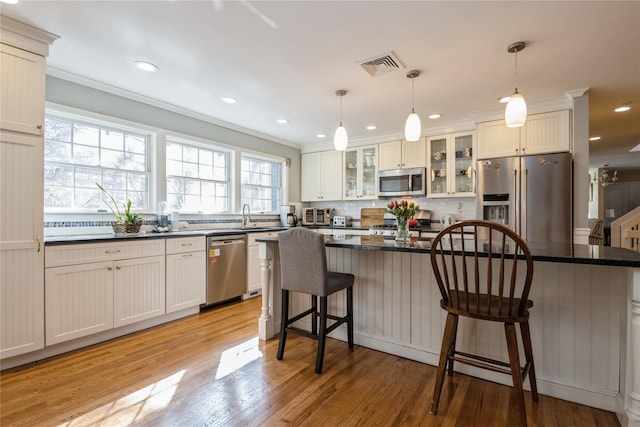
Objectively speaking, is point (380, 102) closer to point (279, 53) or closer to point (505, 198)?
point (279, 53)

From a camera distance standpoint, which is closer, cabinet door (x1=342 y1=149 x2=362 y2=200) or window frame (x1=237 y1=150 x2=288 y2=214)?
window frame (x1=237 y1=150 x2=288 y2=214)

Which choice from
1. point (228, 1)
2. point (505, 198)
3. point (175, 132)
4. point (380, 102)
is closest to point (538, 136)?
point (505, 198)

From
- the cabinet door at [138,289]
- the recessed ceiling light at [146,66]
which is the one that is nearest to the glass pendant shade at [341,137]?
the recessed ceiling light at [146,66]

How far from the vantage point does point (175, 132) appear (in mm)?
3797

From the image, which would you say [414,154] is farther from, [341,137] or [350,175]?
[341,137]

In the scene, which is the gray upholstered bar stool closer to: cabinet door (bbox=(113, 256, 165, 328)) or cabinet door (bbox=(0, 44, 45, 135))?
cabinet door (bbox=(113, 256, 165, 328))

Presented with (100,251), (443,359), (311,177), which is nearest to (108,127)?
(100,251)

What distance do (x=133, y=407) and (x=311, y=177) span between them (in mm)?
4448

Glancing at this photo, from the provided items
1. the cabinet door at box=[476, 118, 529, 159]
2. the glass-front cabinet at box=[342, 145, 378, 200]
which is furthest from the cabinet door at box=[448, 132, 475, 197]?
the glass-front cabinet at box=[342, 145, 378, 200]

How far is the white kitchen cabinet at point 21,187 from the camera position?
2.11m

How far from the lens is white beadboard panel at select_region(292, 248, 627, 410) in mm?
1690

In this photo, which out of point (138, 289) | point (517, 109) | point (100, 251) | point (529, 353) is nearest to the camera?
point (529, 353)

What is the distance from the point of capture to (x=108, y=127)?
3271 mm

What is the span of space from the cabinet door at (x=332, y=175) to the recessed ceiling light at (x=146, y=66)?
3.24 metres
